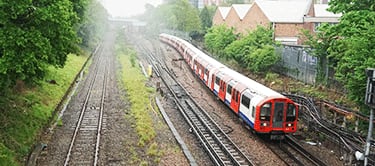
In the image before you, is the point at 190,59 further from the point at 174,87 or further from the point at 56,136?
the point at 56,136

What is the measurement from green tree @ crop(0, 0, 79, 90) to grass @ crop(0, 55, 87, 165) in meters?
2.03

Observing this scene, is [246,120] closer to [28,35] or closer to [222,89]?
[222,89]

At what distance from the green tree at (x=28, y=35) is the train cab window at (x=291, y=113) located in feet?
34.8

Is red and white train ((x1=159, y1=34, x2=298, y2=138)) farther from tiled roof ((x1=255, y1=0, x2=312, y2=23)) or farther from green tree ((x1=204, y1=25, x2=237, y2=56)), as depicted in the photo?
tiled roof ((x1=255, y1=0, x2=312, y2=23))

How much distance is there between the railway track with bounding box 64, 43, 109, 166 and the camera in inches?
616

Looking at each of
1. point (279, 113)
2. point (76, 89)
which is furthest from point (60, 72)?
point (279, 113)

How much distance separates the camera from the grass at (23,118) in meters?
15.2

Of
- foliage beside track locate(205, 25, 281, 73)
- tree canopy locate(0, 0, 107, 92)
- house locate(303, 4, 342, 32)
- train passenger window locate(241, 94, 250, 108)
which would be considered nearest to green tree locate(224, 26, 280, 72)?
foliage beside track locate(205, 25, 281, 73)

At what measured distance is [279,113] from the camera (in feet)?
62.2

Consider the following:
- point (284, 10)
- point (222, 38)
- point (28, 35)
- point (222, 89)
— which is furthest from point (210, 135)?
point (284, 10)

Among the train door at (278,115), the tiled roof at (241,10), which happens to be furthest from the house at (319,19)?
the train door at (278,115)

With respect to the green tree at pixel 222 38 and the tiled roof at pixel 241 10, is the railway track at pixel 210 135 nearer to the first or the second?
the green tree at pixel 222 38

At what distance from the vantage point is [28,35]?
584 inches

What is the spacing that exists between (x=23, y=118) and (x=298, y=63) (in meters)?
21.1
